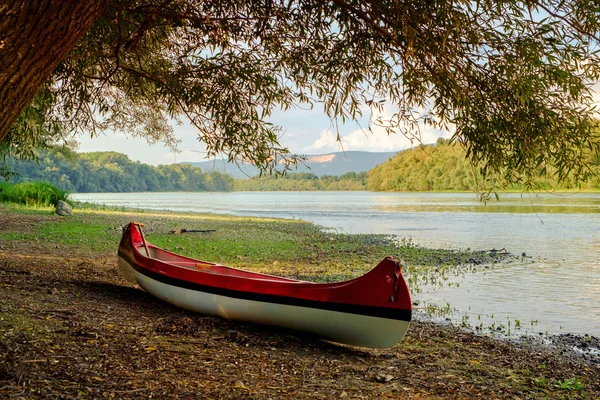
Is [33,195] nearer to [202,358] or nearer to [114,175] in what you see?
[202,358]

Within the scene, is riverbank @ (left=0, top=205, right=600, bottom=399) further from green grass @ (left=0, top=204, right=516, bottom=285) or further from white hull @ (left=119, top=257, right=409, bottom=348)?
green grass @ (left=0, top=204, right=516, bottom=285)

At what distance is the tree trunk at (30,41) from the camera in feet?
10.4

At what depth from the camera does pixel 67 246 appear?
43.9 feet

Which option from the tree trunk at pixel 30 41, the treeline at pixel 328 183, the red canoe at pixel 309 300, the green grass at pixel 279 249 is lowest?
the green grass at pixel 279 249

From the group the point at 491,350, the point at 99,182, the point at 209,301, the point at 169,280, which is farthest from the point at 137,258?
the point at 99,182

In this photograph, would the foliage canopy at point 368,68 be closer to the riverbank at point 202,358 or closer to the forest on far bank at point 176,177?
the riverbank at point 202,358

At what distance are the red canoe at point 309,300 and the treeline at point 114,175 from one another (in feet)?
208

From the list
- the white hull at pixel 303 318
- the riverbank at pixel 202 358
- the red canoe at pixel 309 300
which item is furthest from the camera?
the white hull at pixel 303 318

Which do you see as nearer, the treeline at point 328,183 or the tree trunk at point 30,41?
the tree trunk at point 30,41

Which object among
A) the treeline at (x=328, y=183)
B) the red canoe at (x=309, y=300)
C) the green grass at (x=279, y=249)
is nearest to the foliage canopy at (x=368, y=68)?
the red canoe at (x=309, y=300)

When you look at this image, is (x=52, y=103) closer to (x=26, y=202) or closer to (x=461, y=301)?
(x=461, y=301)

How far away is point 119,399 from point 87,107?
17.6 feet

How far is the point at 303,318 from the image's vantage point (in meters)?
5.97

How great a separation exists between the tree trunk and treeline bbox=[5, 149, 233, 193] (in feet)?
219
